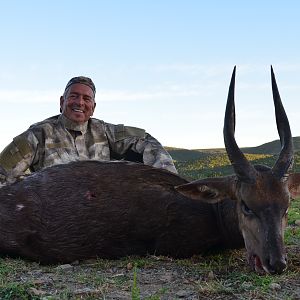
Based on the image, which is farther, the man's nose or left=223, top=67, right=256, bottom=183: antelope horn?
the man's nose

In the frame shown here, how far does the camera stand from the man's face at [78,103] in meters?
8.95

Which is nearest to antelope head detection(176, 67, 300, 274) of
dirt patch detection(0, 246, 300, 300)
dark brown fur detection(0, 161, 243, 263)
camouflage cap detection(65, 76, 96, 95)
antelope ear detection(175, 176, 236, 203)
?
antelope ear detection(175, 176, 236, 203)

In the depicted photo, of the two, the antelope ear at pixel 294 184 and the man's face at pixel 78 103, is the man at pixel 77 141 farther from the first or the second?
the antelope ear at pixel 294 184

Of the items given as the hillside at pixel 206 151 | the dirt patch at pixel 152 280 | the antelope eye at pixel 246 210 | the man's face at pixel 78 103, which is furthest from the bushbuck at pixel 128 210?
the hillside at pixel 206 151

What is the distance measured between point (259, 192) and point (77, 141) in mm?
4220

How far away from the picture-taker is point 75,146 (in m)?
8.99

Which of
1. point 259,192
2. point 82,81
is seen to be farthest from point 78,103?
point 259,192

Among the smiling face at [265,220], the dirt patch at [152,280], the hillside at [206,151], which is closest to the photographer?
the dirt patch at [152,280]

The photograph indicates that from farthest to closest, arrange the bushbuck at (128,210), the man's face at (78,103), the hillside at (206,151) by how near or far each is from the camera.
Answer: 1. the hillside at (206,151)
2. the man's face at (78,103)
3. the bushbuck at (128,210)

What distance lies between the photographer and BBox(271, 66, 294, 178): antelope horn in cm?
571

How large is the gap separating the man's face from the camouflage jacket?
0.11 meters

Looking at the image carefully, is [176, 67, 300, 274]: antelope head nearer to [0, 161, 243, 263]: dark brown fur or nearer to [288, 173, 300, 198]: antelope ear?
[288, 173, 300, 198]: antelope ear

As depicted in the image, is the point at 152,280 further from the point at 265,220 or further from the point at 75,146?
the point at 75,146

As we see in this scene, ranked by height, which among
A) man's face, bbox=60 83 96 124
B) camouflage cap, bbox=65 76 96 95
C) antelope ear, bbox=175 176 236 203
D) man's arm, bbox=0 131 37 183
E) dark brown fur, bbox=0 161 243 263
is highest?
camouflage cap, bbox=65 76 96 95
